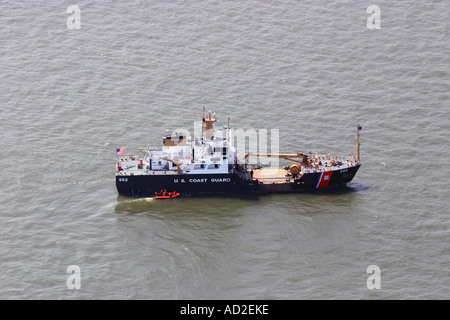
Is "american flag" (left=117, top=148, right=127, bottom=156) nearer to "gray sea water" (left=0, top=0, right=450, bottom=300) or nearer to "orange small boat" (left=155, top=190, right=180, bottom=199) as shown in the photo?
"gray sea water" (left=0, top=0, right=450, bottom=300)

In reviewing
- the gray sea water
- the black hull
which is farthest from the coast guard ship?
the gray sea water

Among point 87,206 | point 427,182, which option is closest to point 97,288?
point 87,206

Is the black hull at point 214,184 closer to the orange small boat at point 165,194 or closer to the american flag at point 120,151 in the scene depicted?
the orange small boat at point 165,194

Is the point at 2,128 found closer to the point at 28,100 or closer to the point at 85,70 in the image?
the point at 28,100

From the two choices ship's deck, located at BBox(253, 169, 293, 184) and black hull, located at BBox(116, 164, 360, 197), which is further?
ship's deck, located at BBox(253, 169, 293, 184)

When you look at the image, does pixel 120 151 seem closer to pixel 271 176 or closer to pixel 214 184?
pixel 214 184

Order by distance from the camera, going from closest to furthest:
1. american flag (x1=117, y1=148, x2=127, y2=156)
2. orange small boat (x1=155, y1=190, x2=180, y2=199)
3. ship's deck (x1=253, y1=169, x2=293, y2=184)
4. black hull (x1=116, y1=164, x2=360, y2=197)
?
black hull (x1=116, y1=164, x2=360, y2=197) → orange small boat (x1=155, y1=190, x2=180, y2=199) → american flag (x1=117, y1=148, x2=127, y2=156) → ship's deck (x1=253, y1=169, x2=293, y2=184)
